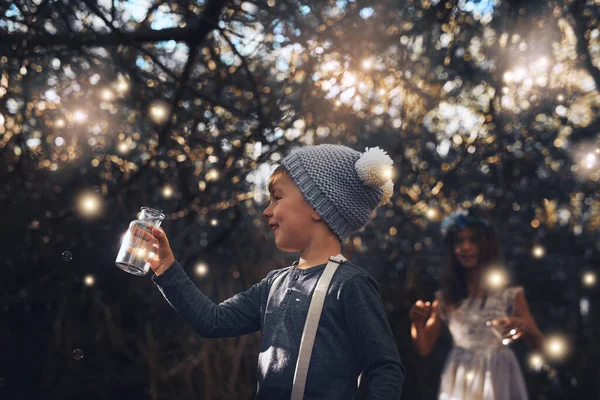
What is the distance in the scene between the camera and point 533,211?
539 cm

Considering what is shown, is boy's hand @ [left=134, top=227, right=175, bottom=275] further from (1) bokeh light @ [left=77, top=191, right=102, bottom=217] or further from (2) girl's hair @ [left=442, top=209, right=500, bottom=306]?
(2) girl's hair @ [left=442, top=209, right=500, bottom=306]

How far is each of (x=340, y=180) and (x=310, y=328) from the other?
1.70 feet

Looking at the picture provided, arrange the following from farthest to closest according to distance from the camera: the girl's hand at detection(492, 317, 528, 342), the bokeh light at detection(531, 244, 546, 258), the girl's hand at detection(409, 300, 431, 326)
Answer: the bokeh light at detection(531, 244, 546, 258), the girl's hand at detection(492, 317, 528, 342), the girl's hand at detection(409, 300, 431, 326)

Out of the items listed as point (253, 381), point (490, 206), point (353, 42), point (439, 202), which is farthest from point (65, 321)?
point (490, 206)

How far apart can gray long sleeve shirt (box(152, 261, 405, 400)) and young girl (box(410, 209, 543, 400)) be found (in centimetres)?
168

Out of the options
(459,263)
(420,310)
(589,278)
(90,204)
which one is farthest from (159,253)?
→ (589,278)

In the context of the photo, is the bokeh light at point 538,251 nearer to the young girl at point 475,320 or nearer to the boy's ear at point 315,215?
the young girl at point 475,320

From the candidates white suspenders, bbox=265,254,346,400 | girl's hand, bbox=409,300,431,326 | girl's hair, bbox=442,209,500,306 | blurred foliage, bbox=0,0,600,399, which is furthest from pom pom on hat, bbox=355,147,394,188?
girl's hair, bbox=442,209,500,306

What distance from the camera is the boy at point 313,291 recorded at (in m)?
1.82

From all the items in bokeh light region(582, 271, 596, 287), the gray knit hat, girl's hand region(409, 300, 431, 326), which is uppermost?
bokeh light region(582, 271, 596, 287)

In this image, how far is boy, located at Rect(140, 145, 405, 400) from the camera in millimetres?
1818

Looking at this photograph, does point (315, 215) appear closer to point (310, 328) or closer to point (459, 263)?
point (310, 328)

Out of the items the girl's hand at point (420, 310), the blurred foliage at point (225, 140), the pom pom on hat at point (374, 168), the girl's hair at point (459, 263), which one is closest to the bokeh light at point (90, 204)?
the blurred foliage at point (225, 140)

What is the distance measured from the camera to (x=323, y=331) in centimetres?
186
